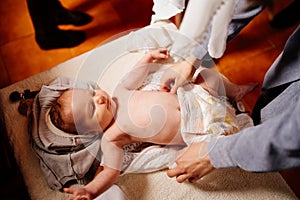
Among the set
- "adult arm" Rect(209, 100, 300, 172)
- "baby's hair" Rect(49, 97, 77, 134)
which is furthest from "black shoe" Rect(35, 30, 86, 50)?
"adult arm" Rect(209, 100, 300, 172)

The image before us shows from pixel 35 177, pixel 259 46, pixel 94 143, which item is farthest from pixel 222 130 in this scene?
pixel 259 46

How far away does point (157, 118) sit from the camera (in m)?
0.96

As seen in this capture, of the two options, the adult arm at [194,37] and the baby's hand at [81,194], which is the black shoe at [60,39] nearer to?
the adult arm at [194,37]

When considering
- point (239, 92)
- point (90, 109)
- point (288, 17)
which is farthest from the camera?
point (288, 17)

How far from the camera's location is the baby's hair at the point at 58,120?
3.04 ft

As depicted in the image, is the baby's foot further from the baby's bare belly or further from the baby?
the baby's bare belly

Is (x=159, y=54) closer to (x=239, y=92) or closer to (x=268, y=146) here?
(x=239, y=92)

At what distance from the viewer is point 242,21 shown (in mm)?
925

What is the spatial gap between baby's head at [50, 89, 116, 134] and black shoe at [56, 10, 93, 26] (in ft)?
2.15

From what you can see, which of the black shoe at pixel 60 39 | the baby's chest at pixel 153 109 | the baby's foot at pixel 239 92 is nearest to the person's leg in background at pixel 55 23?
the black shoe at pixel 60 39

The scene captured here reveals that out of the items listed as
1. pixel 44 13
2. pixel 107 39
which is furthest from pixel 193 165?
pixel 44 13

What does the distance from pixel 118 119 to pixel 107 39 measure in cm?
54

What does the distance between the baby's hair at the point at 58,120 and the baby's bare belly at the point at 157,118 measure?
0.17 meters

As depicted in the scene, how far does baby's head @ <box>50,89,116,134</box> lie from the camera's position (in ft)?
3.03
